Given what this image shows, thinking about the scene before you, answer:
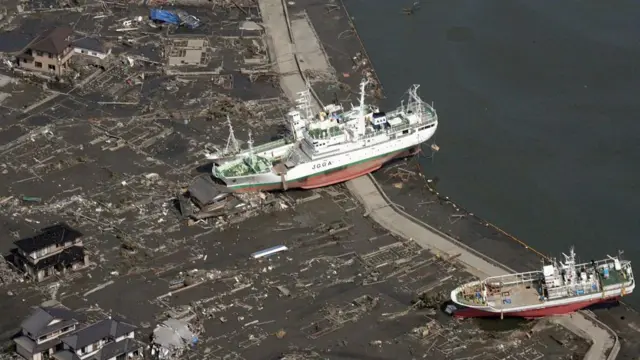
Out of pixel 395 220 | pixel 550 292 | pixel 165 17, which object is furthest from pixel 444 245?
pixel 165 17

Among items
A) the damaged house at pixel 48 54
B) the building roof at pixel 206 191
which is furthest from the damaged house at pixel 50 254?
the damaged house at pixel 48 54

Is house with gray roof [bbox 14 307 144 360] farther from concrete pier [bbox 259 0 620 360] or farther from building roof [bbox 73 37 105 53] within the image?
building roof [bbox 73 37 105 53]

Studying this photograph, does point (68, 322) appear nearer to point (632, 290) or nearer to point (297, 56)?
point (632, 290)

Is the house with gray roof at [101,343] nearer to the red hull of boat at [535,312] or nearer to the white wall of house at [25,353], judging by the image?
the white wall of house at [25,353]

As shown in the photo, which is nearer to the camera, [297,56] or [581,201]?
[581,201]

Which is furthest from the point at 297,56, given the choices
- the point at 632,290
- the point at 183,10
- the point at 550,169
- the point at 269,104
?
the point at 632,290

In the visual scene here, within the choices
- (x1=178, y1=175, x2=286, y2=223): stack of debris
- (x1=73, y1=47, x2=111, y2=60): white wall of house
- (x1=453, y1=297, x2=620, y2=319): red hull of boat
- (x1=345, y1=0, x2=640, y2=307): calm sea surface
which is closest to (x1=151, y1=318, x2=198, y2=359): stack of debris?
(x1=178, y1=175, x2=286, y2=223): stack of debris
